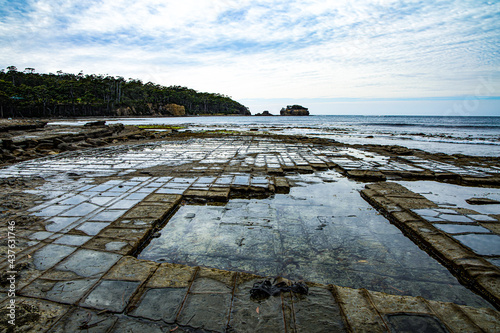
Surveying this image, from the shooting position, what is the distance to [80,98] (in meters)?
62.2

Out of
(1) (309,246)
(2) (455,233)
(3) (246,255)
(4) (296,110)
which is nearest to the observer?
(3) (246,255)

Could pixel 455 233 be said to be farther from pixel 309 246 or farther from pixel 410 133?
pixel 410 133

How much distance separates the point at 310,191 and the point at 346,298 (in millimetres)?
3213

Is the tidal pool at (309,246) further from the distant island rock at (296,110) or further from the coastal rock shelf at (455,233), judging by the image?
the distant island rock at (296,110)

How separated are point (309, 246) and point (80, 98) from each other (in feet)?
250

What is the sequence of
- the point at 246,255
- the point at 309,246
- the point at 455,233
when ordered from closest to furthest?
the point at 246,255, the point at 309,246, the point at 455,233

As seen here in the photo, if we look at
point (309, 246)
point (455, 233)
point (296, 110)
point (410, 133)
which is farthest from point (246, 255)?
point (296, 110)

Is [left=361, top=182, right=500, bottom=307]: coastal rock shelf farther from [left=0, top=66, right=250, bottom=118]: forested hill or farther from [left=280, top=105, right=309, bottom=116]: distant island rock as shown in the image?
[left=280, top=105, right=309, bottom=116]: distant island rock

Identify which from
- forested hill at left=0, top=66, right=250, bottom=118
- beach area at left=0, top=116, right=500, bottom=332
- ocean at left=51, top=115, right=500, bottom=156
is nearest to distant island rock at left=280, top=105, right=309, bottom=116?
forested hill at left=0, top=66, right=250, bottom=118

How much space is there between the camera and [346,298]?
199cm

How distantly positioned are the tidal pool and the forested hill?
60.3 meters

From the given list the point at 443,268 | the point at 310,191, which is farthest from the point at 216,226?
the point at 443,268

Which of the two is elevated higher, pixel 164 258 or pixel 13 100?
pixel 13 100

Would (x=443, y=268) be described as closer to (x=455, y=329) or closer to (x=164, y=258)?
(x=455, y=329)
